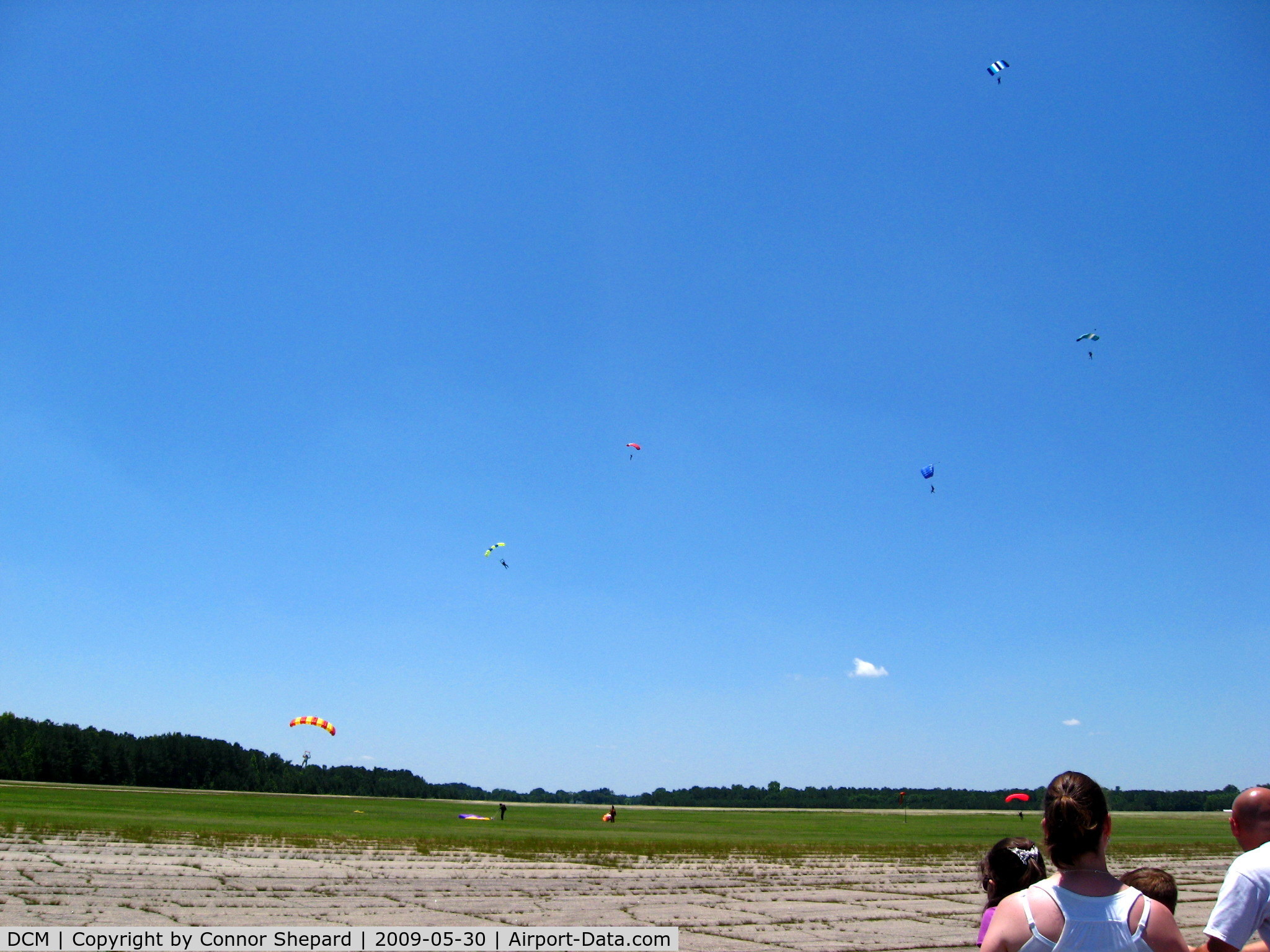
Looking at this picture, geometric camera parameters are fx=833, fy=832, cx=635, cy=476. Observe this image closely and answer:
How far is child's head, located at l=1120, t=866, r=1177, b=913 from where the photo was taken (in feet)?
15.1

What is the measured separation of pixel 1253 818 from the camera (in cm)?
462

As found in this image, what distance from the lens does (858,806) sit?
183 metres

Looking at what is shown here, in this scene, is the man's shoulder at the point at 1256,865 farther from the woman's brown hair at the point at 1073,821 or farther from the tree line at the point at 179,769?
the tree line at the point at 179,769

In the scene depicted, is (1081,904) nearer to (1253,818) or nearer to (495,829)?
(1253,818)

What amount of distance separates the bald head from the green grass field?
110 feet

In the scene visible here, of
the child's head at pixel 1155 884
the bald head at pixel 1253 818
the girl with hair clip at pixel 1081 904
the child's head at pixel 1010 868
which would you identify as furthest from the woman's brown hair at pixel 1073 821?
the bald head at pixel 1253 818

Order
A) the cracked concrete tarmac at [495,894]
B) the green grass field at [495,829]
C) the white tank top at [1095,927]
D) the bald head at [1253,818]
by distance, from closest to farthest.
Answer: the white tank top at [1095,927] → the bald head at [1253,818] → the cracked concrete tarmac at [495,894] → the green grass field at [495,829]

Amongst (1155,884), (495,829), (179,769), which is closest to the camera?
(1155,884)

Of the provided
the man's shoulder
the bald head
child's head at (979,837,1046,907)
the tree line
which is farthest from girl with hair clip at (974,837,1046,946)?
the tree line

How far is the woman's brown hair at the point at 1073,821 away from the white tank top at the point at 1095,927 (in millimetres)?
161

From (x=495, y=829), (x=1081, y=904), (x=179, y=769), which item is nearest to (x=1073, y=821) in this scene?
(x=1081, y=904)

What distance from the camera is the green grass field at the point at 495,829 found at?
4066 cm

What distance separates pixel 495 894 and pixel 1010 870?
18.2 m

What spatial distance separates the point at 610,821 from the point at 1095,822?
260ft
